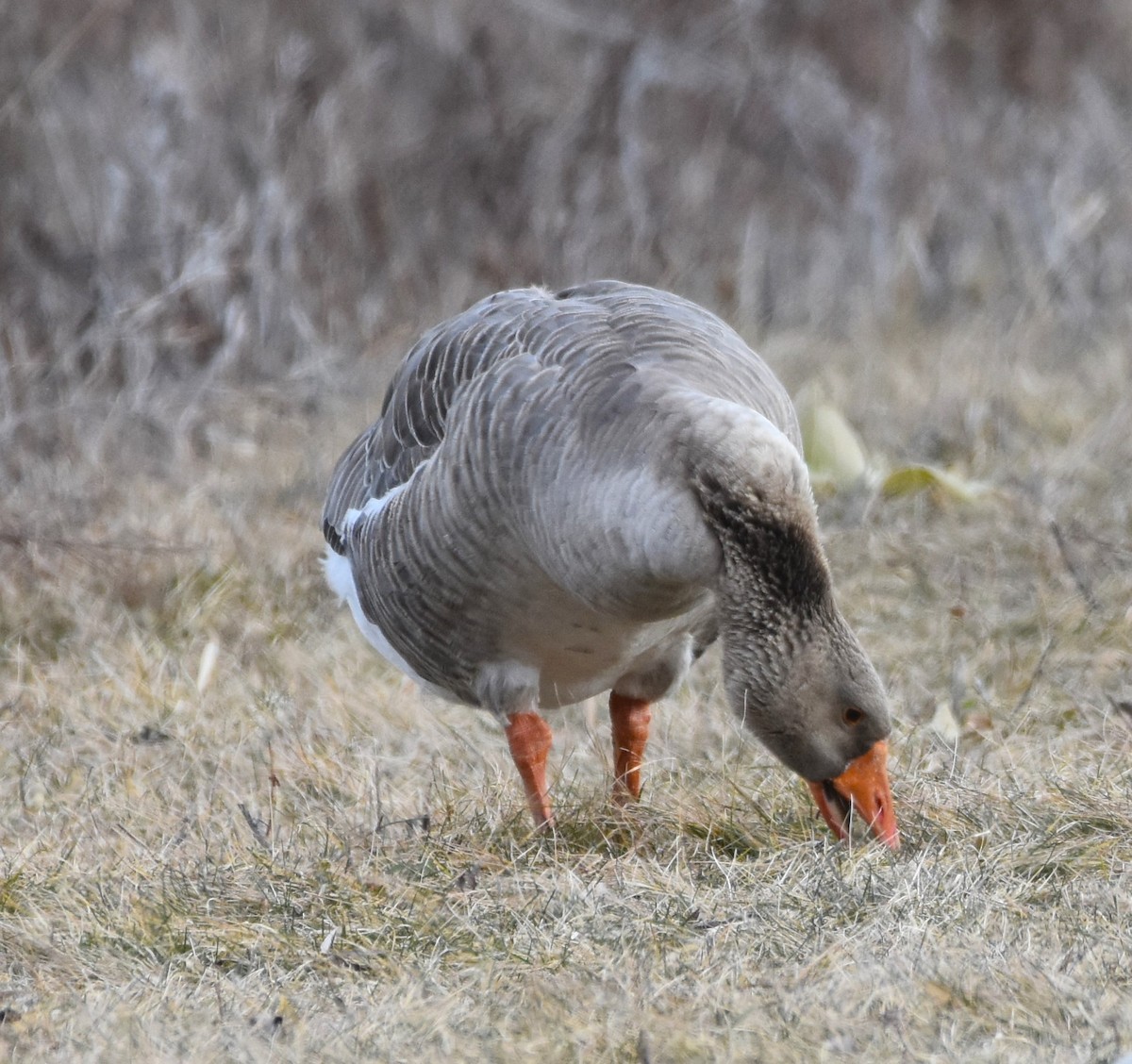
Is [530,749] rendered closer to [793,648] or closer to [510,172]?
[793,648]

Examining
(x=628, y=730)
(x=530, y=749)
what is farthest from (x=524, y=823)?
(x=628, y=730)

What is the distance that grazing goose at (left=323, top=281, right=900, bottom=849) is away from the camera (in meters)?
3.39

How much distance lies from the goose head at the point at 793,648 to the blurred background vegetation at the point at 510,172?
3.85 meters

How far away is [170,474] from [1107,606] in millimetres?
3791

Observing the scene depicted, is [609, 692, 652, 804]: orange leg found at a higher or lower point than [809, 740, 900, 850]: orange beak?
lower

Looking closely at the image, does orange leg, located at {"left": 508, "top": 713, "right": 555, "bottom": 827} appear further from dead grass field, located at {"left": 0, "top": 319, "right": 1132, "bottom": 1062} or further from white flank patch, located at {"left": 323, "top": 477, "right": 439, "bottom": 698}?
white flank patch, located at {"left": 323, "top": 477, "right": 439, "bottom": 698}

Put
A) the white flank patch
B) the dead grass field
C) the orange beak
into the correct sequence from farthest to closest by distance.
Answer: the white flank patch
the orange beak
the dead grass field

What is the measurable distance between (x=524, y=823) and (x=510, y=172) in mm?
→ 6013

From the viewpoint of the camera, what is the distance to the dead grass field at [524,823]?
2.88m

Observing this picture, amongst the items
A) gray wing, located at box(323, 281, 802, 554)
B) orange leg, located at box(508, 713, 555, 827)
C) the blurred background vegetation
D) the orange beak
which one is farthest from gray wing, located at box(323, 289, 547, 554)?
the blurred background vegetation

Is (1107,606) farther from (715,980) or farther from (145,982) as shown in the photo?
(145,982)

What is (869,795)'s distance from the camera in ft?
11.8

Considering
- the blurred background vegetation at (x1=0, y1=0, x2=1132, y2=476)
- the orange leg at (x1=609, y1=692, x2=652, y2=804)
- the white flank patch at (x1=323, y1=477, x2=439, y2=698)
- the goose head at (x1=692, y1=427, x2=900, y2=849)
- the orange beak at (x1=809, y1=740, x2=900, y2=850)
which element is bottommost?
the blurred background vegetation at (x1=0, y1=0, x2=1132, y2=476)

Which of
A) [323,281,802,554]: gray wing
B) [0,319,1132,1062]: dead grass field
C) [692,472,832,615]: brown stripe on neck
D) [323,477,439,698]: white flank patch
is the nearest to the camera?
[0,319,1132,1062]: dead grass field
